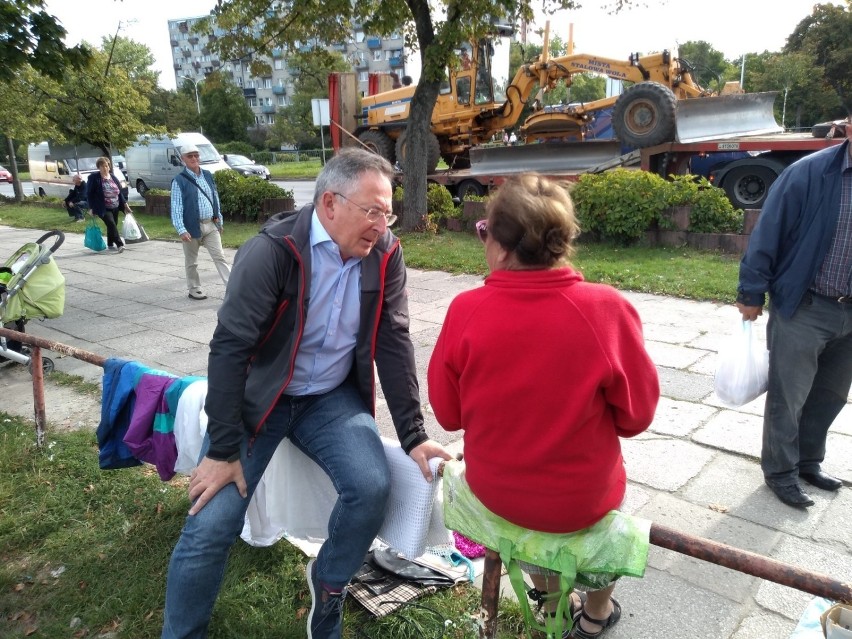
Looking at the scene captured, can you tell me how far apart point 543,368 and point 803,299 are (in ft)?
6.79

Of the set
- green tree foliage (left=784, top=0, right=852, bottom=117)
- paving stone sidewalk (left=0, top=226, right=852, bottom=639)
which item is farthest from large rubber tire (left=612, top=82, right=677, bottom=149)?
green tree foliage (left=784, top=0, right=852, bottom=117)

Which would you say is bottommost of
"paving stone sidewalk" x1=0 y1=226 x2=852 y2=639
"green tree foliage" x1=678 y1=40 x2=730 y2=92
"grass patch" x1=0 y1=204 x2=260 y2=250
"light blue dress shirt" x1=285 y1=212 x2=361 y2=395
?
"paving stone sidewalk" x1=0 y1=226 x2=852 y2=639

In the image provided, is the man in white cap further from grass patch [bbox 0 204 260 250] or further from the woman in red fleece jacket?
the woman in red fleece jacket

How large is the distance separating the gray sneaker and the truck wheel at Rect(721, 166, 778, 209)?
10.2 m

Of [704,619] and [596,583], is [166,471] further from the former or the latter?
[704,619]

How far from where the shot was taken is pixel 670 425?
4.21 meters

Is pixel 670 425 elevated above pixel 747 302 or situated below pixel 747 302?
below

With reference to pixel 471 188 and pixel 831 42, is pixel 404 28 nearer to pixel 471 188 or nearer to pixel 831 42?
pixel 471 188

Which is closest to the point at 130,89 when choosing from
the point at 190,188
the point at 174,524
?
the point at 190,188

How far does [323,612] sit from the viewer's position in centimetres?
218

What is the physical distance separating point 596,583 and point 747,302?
6.23ft

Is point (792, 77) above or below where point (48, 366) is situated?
above

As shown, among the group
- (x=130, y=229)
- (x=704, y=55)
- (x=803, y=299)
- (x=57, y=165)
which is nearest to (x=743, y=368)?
(x=803, y=299)

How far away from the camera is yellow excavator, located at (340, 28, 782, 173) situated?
1161 cm
